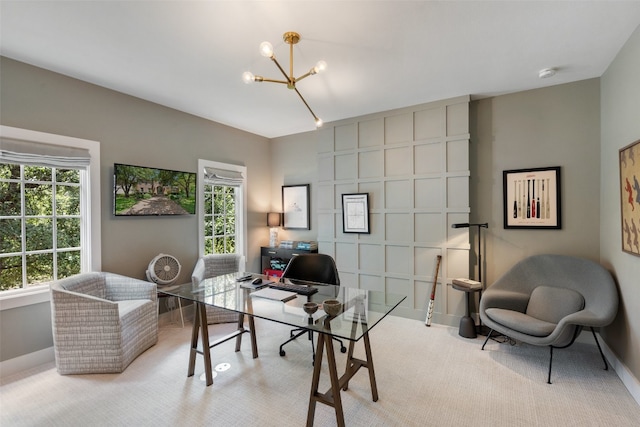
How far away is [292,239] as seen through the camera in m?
5.08

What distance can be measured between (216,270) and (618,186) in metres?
4.17

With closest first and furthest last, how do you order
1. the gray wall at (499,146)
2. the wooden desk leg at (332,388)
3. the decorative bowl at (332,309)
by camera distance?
the wooden desk leg at (332,388), the decorative bowl at (332,309), the gray wall at (499,146)

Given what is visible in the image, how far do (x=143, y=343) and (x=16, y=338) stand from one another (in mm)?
995

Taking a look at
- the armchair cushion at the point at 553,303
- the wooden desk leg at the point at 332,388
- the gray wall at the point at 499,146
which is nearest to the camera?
the wooden desk leg at the point at 332,388

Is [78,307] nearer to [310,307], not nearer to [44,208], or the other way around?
[44,208]

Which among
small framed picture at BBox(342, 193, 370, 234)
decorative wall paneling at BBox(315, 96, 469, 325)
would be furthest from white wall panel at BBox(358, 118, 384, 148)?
small framed picture at BBox(342, 193, 370, 234)

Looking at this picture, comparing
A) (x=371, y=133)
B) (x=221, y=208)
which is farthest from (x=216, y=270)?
(x=371, y=133)

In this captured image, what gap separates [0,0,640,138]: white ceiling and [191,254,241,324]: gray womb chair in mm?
1983

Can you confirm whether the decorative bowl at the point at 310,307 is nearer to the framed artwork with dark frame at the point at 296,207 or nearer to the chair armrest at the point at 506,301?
the chair armrest at the point at 506,301

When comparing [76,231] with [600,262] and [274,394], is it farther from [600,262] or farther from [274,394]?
[600,262]

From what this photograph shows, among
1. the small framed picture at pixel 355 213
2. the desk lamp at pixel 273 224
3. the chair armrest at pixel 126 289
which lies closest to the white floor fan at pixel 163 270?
the chair armrest at pixel 126 289

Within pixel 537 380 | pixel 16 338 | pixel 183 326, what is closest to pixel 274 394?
pixel 183 326

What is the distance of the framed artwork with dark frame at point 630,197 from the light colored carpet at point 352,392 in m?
1.14

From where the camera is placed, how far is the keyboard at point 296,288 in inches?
98.2
